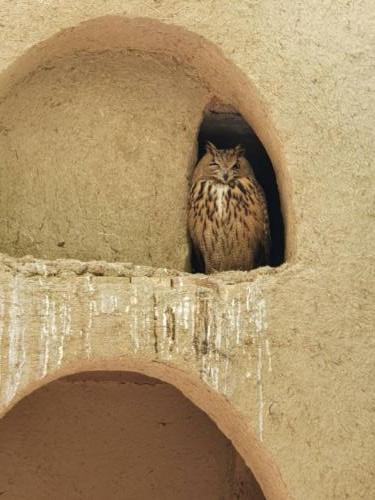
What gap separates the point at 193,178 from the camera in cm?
441

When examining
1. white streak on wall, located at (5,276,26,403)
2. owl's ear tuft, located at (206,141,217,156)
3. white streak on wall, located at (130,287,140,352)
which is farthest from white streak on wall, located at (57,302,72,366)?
owl's ear tuft, located at (206,141,217,156)

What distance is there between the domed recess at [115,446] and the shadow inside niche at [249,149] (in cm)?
69

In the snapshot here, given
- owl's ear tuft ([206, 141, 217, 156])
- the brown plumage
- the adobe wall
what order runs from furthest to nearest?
owl's ear tuft ([206, 141, 217, 156]), the brown plumage, the adobe wall

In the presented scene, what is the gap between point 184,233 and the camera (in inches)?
171

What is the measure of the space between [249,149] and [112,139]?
35.9 inches

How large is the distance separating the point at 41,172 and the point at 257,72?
1.06 m

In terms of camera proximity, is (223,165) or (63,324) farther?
(223,165)

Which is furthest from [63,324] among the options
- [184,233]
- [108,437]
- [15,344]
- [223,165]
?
[223,165]

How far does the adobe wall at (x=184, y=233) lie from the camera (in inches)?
136

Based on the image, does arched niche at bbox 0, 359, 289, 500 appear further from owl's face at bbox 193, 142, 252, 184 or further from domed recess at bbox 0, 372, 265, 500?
owl's face at bbox 193, 142, 252, 184

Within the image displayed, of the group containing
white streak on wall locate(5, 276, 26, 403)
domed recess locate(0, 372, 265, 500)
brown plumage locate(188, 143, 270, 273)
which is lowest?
domed recess locate(0, 372, 265, 500)

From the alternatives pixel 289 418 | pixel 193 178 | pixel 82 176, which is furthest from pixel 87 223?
pixel 289 418

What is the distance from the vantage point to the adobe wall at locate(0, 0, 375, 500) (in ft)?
11.3

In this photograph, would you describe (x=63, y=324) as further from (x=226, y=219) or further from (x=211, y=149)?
(x=211, y=149)
